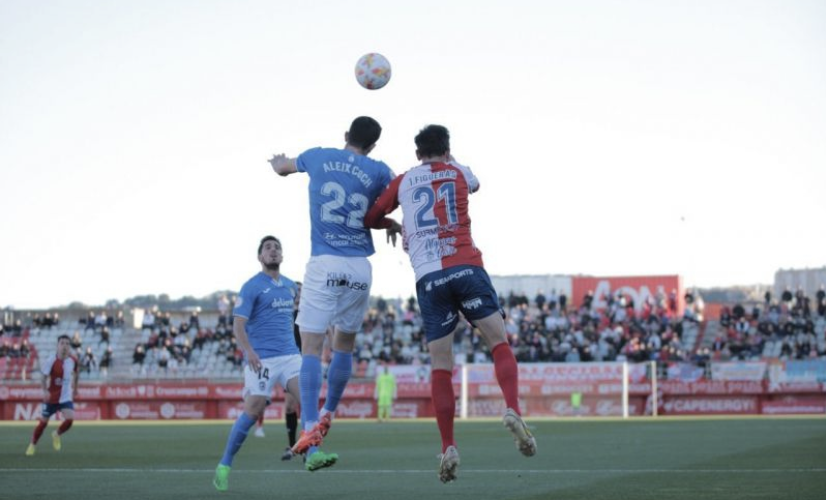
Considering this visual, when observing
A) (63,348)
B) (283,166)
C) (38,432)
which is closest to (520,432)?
(283,166)

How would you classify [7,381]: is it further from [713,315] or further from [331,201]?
[331,201]

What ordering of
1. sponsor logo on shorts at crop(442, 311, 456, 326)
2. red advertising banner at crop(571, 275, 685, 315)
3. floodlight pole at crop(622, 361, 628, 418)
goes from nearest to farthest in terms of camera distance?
1. sponsor logo on shorts at crop(442, 311, 456, 326)
2. floodlight pole at crop(622, 361, 628, 418)
3. red advertising banner at crop(571, 275, 685, 315)

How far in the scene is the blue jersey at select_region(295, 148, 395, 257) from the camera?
9.88 metres

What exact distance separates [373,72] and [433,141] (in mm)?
1148

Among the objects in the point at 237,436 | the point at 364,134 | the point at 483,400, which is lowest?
the point at 483,400

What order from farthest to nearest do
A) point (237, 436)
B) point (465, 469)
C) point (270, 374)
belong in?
point (465, 469) → point (270, 374) → point (237, 436)

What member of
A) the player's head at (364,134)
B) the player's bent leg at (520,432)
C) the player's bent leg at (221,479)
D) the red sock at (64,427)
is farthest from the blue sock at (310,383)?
the red sock at (64,427)

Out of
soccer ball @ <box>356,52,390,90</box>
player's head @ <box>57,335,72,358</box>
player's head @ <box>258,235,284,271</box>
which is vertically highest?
soccer ball @ <box>356,52,390,90</box>

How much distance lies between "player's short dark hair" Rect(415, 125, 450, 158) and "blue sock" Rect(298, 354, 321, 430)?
6.37 ft

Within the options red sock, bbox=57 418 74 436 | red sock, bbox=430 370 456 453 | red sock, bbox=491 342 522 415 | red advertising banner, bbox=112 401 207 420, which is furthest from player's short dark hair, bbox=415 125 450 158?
red advertising banner, bbox=112 401 207 420

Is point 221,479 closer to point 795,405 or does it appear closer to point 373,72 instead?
point 373,72

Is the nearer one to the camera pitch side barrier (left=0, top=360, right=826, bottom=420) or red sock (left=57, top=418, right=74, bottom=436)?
red sock (left=57, top=418, right=74, bottom=436)

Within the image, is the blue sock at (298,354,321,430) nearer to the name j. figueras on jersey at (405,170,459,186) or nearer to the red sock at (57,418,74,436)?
the name j. figueras on jersey at (405,170,459,186)

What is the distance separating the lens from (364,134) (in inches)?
397
